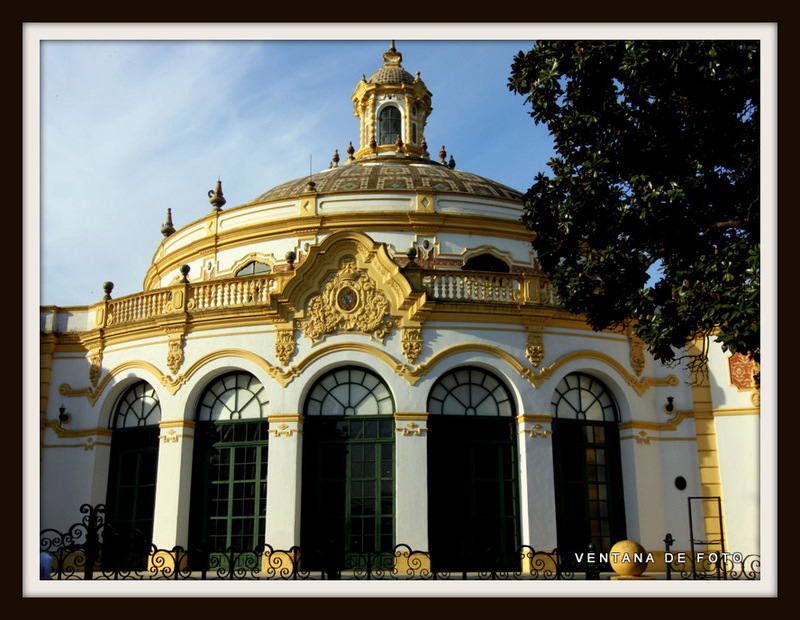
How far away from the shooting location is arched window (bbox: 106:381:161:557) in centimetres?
2222

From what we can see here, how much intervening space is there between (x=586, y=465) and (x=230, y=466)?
935cm

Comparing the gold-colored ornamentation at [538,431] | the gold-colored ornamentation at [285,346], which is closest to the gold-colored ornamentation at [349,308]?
the gold-colored ornamentation at [285,346]

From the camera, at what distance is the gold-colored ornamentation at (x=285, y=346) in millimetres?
21188

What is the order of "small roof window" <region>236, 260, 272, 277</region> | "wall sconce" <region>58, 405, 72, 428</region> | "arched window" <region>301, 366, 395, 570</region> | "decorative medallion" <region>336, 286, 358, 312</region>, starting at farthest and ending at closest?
"small roof window" <region>236, 260, 272, 277</region>, "wall sconce" <region>58, 405, 72, 428</region>, "decorative medallion" <region>336, 286, 358, 312</region>, "arched window" <region>301, 366, 395, 570</region>

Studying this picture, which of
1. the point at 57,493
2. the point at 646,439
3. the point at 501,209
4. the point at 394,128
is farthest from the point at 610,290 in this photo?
the point at 394,128

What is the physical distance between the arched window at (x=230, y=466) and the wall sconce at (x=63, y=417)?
13.7ft

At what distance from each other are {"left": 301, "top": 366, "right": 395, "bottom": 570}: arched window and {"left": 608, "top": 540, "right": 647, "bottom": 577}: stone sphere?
5.53 meters

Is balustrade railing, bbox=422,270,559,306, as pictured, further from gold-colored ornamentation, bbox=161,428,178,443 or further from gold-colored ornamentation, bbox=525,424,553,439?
gold-colored ornamentation, bbox=161,428,178,443

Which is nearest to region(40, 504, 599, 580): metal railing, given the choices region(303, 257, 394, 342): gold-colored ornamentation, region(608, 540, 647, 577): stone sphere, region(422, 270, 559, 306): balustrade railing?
region(608, 540, 647, 577): stone sphere
